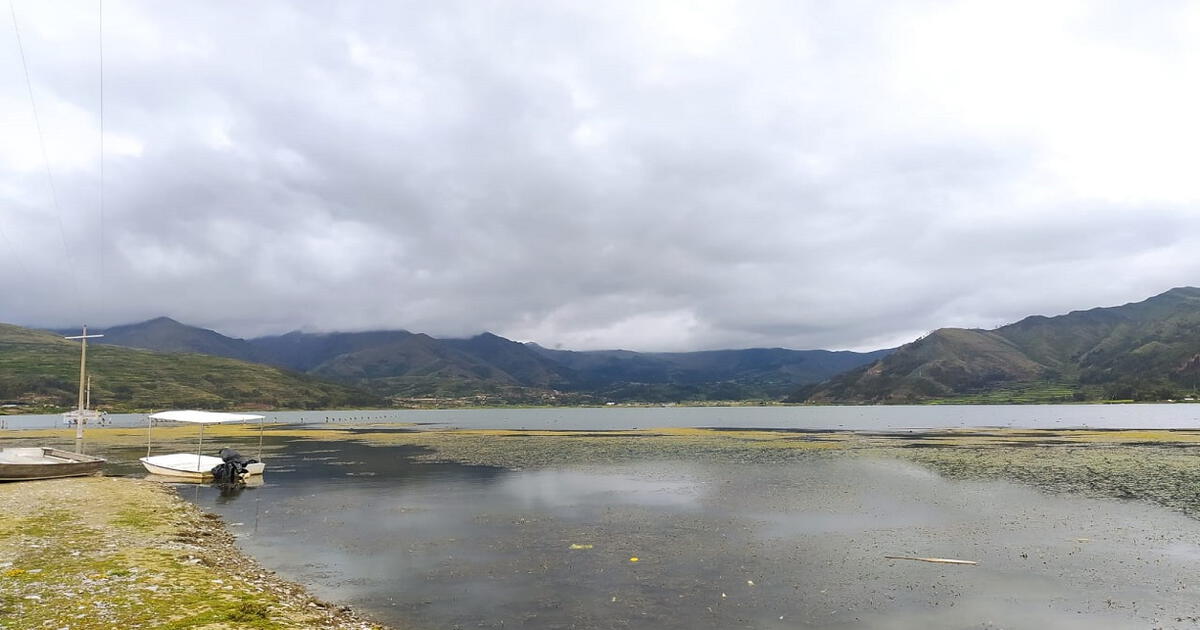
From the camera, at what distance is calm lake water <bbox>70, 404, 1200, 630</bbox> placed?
67.7 ft

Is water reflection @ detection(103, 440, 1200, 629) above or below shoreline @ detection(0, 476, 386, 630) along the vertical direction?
below

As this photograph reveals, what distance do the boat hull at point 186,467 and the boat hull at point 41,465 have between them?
4.14m

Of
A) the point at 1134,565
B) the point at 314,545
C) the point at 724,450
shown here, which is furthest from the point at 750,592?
the point at 724,450

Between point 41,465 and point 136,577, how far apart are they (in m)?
41.5

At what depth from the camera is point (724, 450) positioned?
88750 mm

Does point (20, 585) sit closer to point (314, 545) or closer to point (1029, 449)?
point (314, 545)

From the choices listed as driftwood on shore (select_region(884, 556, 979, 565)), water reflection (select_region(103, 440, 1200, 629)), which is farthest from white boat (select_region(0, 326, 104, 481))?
driftwood on shore (select_region(884, 556, 979, 565))

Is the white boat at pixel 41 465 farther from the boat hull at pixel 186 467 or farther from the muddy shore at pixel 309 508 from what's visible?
the boat hull at pixel 186 467

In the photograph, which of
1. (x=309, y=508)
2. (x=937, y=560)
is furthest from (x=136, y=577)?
(x=937, y=560)

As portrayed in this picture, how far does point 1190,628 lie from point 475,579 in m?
23.4

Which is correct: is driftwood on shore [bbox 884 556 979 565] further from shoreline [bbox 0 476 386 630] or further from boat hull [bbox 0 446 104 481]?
boat hull [bbox 0 446 104 481]

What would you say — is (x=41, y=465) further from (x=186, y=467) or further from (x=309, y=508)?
(x=309, y=508)

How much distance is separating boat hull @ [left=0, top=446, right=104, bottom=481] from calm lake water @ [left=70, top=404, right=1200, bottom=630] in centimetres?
996

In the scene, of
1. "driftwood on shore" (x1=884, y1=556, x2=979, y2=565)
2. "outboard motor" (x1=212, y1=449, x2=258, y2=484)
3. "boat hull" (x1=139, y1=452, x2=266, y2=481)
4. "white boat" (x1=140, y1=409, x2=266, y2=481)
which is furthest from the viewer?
"boat hull" (x1=139, y1=452, x2=266, y2=481)
